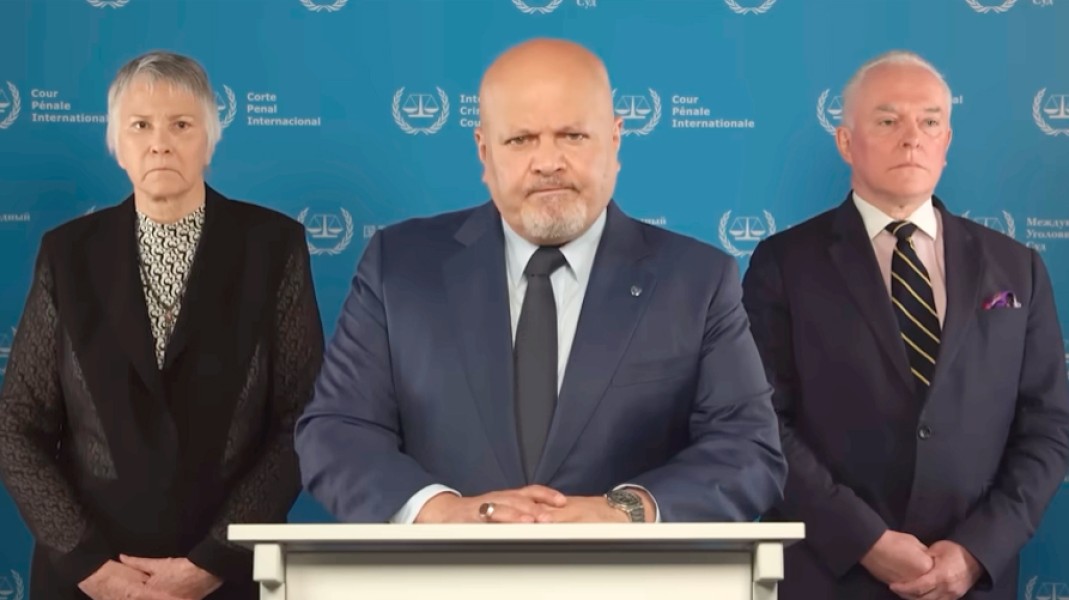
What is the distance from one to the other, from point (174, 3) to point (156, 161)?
2.14 feet

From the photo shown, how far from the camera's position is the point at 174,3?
4.63m

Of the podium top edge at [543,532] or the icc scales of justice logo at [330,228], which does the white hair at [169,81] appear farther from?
the podium top edge at [543,532]

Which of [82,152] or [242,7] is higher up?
[242,7]

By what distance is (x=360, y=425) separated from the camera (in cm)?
337

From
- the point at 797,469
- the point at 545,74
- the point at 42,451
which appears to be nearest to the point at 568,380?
the point at 545,74

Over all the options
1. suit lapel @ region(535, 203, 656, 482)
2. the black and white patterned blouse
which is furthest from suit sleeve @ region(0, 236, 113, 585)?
suit lapel @ region(535, 203, 656, 482)

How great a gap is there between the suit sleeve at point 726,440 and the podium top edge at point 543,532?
2.49 ft

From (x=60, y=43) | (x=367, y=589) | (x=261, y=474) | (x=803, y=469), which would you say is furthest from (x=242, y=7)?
(x=367, y=589)

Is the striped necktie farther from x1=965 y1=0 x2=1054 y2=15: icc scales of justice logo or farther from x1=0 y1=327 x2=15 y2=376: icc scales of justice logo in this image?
x1=0 y1=327 x2=15 y2=376: icc scales of justice logo

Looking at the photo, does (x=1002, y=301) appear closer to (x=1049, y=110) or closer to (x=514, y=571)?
(x=1049, y=110)

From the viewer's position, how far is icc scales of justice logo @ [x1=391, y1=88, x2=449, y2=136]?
4.58 meters

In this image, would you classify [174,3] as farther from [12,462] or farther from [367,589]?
[367,589]

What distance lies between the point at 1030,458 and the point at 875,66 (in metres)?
1.25

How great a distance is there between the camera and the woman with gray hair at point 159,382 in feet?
13.0
